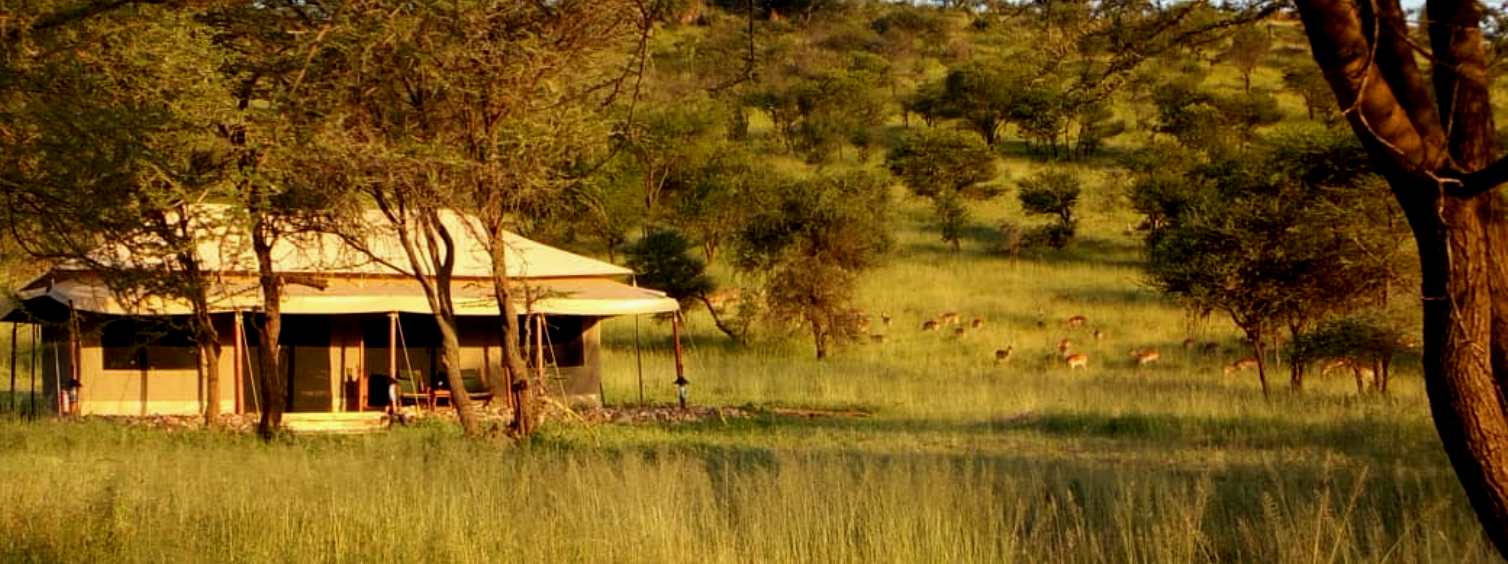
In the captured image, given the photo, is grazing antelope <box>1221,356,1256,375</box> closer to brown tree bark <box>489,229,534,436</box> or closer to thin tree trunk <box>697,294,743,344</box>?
thin tree trunk <box>697,294,743,344</box>

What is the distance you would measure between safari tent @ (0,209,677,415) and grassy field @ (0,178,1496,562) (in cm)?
250

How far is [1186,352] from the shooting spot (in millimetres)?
27812

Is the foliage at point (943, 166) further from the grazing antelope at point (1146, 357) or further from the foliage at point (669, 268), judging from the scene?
the grazing antelope at point (1146, 357)

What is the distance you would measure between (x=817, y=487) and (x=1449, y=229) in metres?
3.53

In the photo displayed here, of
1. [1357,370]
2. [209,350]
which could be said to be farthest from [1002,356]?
[209,350]

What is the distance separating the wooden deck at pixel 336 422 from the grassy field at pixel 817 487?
2.44 meters

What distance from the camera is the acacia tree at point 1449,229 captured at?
16.0 feet

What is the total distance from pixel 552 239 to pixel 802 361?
1149 cm

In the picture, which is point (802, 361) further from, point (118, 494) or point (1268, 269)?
point (118, 494)

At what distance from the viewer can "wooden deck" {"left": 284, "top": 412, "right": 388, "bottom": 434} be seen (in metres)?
17.5

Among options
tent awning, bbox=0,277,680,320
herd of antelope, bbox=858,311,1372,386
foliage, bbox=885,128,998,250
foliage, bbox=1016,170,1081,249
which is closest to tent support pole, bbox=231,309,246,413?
tent awning, bbox=0,277,680,320

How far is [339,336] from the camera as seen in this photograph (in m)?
21.1

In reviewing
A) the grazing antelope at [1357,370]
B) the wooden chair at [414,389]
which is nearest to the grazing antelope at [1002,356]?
the grazing antelope at [1357,370]

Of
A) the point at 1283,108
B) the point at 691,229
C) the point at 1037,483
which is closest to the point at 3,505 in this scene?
the point at 1037,483
